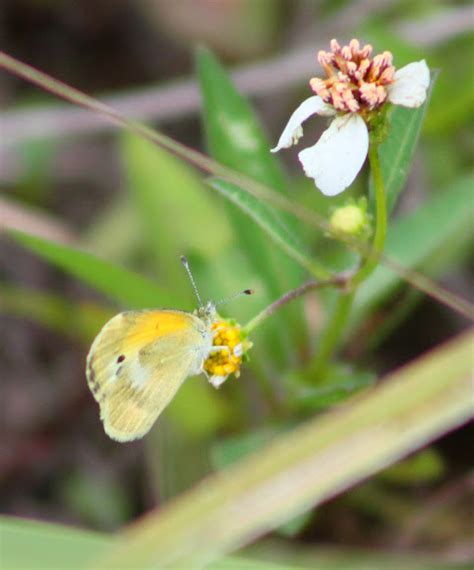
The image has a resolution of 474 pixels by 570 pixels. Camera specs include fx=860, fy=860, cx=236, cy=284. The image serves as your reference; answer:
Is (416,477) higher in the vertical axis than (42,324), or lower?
lower

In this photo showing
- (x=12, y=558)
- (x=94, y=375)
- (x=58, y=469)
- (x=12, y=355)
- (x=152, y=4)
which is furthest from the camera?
(x=152, y=4)

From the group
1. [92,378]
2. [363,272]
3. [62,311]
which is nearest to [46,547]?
[92,378]

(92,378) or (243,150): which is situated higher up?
(243,150)

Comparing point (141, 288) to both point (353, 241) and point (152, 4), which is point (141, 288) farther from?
point (152, 4)

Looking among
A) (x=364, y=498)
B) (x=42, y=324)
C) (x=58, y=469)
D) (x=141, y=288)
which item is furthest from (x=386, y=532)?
(x=42, y=324)

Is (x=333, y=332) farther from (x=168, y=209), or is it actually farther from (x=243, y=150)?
(x=168, y=209)

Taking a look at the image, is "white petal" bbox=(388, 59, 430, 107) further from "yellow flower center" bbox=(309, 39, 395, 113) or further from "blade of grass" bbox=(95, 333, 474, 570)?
"blade of grass" bbox=(95, 333, 474, 570)
